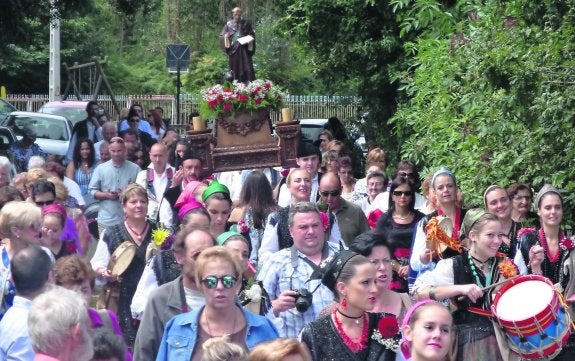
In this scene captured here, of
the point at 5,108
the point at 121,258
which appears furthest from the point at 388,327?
the point at 5,108

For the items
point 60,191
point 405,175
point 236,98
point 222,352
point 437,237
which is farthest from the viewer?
point 236,98

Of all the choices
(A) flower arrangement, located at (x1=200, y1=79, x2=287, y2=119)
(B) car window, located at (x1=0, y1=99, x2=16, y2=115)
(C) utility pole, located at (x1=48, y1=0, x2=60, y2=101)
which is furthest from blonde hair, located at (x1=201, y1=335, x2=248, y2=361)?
(C) utility pole, located at (x1=48, y1=0, x2=60, y2=101)

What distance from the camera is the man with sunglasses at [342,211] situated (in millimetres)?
11430

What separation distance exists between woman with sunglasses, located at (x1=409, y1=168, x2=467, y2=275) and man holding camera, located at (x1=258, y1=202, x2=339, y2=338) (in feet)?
2.42

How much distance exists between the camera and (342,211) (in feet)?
37.9

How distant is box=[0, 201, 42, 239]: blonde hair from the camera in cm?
865

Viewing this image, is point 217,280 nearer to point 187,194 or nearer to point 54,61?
point 187,194

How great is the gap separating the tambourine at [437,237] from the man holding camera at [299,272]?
694 millimetres

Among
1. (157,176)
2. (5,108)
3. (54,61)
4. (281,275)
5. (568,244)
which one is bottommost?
(281,275)

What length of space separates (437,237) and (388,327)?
6.67 ft

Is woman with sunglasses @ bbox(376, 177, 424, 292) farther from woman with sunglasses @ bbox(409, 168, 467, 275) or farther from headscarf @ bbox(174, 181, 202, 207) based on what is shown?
headscarf @ bbox(174, 181, 202, 207)

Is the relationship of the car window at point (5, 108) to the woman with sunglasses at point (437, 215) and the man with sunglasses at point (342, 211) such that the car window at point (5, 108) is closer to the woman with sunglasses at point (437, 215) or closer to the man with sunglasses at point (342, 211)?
the man with sunglasses at point (342, 211)

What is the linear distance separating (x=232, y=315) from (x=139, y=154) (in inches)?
445

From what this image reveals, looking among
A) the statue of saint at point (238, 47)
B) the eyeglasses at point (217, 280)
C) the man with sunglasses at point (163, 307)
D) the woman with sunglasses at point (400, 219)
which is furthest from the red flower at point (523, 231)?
the statue of saint at point (238, 47)
